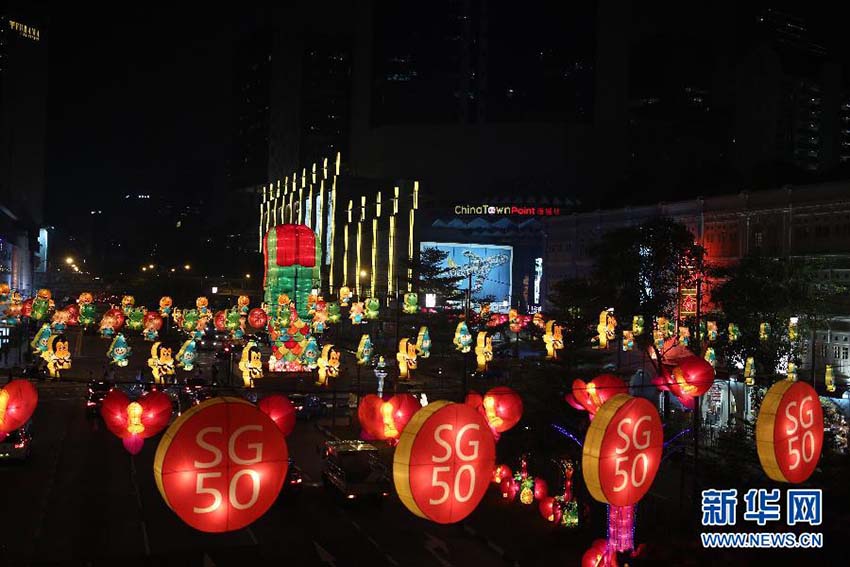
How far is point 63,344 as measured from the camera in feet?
113

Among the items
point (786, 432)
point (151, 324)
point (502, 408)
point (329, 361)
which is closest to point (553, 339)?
point (329, 361)

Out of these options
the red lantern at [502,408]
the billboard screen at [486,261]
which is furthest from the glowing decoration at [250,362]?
the billboard screen at [486,261]

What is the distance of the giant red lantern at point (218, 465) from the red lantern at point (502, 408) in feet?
27.4

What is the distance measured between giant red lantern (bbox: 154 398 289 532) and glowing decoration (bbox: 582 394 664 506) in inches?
169

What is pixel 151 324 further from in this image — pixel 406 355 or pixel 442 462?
pixel 442 462

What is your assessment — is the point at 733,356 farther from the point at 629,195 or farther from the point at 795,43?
the point at 795,43

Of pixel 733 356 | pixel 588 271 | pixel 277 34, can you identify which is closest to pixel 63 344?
pixel 733 356

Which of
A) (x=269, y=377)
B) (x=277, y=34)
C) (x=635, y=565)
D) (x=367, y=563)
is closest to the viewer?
(x=635, y=565)

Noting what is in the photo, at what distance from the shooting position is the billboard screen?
8244 centimetres

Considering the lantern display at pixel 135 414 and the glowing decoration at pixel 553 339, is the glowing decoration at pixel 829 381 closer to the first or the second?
the glowing decoration at pixel 553 339

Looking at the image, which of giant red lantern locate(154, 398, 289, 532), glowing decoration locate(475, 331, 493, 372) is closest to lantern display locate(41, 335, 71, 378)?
glowing decoration locate(475, 331, 493, 372)

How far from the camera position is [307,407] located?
3750 cm

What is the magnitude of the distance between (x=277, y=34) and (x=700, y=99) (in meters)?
71.1

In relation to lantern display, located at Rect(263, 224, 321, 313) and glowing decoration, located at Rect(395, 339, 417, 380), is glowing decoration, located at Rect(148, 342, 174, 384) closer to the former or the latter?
glowing decoration, located at Rect(395, 339, 417, 380)
